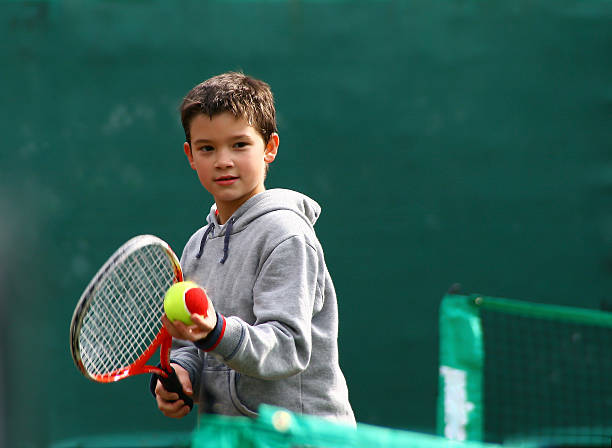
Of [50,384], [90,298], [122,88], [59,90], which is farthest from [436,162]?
Answer: [90,298]

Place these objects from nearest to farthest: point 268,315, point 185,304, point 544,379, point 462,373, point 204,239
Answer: point 185,304 < point 268,315 < point 204,239 < point 462,373 < point 544,379

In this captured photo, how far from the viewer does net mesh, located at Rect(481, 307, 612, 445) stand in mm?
3734

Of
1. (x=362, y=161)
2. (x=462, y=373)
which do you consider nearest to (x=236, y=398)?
(x=462, y=373)

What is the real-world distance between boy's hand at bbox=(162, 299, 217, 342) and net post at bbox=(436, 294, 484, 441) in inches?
59.8

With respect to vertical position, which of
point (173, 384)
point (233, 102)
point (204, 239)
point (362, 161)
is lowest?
point (173, 384)

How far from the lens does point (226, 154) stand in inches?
69.9

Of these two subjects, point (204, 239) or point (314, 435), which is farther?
point (204, 239)

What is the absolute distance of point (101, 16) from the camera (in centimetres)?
375

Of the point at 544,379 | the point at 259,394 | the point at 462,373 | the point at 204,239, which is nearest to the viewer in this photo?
the point at 259,394

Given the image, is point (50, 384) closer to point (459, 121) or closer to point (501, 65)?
point (459, 121)

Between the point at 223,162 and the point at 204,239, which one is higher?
the point at 223,162

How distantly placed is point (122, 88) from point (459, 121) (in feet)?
5.14

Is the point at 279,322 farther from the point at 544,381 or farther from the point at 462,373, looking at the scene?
the point at 544,381

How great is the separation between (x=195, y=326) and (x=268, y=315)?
0.16 m
